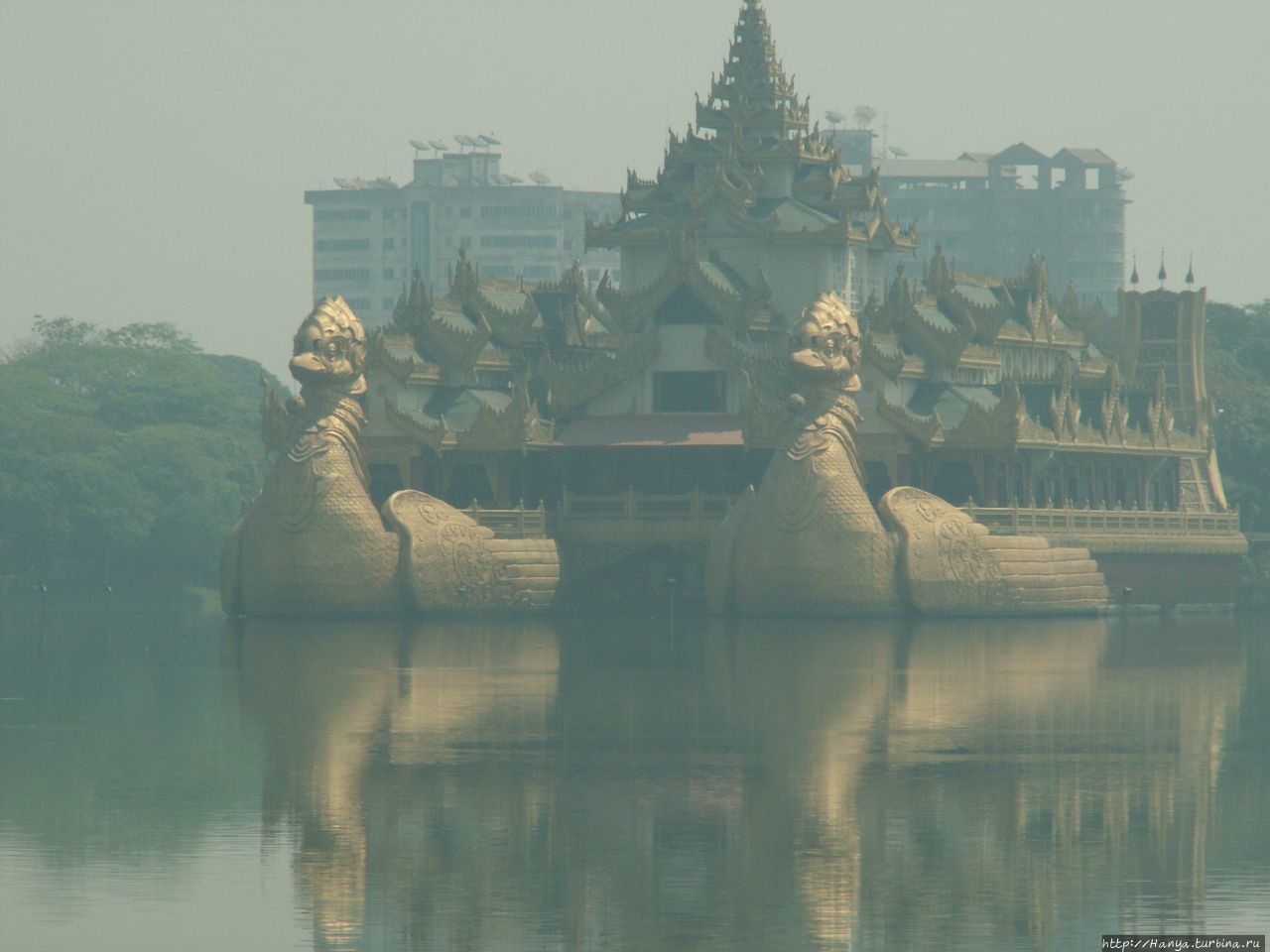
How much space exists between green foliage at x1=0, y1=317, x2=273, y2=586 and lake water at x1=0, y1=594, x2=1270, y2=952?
41.2 meters

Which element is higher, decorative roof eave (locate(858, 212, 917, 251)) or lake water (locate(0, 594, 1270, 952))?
decorative roof eave (locate(858, 212, 917, 251))

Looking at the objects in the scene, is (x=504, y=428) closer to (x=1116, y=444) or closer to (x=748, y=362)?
(x=748, y=362)

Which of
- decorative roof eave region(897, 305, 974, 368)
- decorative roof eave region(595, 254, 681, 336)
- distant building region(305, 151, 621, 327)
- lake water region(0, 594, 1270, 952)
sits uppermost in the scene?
distant building region(305, 151, 621, 327)

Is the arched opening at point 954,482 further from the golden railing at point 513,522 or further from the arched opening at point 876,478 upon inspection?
the golden railing at point 513,522

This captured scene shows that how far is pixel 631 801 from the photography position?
101 ft

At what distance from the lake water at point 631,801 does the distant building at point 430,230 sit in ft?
462

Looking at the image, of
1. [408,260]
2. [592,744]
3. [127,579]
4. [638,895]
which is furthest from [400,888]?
[408,260]

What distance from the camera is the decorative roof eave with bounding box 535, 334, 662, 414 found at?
72938 mm

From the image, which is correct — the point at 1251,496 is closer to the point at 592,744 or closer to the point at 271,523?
the point at 271,523

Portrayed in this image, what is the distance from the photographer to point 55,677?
50.7m

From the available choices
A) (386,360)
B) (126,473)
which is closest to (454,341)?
(386,360)

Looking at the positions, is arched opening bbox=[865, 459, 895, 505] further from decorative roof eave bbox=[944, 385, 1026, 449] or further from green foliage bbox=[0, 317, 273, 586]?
green foliage bbox=[0, 317, 273, 586]

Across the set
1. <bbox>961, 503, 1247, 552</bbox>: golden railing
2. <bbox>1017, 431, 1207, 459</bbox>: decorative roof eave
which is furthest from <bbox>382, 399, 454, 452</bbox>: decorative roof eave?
<bbox>1017, 431, 1207, 459</bbox>: decorative roof eave

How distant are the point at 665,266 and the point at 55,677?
87.6 ft
